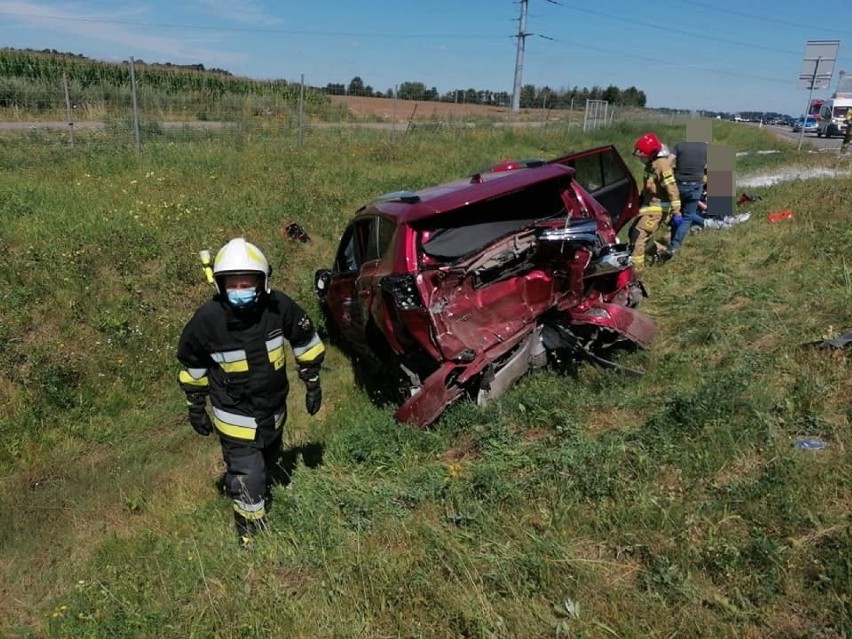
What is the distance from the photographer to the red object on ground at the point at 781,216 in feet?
28.5

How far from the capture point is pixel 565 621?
2.38 meters

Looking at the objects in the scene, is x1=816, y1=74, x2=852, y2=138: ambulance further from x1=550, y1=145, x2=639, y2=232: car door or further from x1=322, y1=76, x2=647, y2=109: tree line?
x1=550, y1=145, x2=639, y2=232: car door

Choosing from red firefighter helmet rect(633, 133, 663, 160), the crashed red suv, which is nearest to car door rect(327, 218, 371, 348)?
the crashed red suv

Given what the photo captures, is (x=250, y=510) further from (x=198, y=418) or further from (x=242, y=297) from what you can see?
(x=242, y=297)

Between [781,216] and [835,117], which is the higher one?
[835,117]

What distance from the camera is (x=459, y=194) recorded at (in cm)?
452

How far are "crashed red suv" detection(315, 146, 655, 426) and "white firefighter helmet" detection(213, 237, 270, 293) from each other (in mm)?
1124

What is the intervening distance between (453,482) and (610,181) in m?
4.92

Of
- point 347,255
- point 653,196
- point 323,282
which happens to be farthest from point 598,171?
point 323,282

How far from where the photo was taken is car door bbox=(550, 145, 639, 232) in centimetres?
689

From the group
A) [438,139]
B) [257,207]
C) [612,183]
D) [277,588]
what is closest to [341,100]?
[438,139]

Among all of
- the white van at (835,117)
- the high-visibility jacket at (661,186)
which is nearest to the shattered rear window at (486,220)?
the high-visibility jacket at (661,186)

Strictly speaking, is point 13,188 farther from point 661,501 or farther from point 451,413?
point 661,501

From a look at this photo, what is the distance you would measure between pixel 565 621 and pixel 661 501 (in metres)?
0.81
